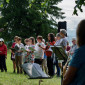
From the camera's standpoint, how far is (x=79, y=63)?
3520 mm

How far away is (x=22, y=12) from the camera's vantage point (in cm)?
5353

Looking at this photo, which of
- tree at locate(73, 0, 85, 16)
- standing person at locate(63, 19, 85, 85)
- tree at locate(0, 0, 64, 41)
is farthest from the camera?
tree at locate(0, 0, 64, 41)

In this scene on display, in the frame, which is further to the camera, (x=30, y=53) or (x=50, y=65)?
(x=30, y=53)

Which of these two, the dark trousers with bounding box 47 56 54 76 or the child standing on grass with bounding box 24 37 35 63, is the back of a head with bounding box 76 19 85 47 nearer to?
the dark trousers with bounding box 47 56 54 76

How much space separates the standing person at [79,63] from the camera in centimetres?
352

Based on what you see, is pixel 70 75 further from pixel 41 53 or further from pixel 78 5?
pixel 41 53

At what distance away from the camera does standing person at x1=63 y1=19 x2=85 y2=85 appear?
3523mm

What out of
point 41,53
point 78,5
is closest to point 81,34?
point 78,5

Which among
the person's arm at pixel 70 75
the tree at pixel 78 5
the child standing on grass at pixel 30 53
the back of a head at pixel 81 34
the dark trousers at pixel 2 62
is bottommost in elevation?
the dark trousers at pixel 2 62

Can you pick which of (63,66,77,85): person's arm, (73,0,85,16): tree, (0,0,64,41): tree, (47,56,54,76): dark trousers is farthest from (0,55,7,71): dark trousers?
(0,0,64,41): tree

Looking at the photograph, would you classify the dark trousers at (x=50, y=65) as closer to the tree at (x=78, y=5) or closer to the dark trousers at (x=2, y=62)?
the dark trousers at (x=2, y=62)

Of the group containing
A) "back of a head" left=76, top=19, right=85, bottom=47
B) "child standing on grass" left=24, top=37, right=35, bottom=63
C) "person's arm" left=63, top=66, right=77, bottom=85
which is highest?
"back of a head" left=76, top=19, right=85, bottom=47

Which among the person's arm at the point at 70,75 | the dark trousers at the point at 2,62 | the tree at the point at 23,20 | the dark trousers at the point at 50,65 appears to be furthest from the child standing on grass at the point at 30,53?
the tree at the point at 23,20

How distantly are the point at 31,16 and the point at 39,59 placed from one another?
130 ft
